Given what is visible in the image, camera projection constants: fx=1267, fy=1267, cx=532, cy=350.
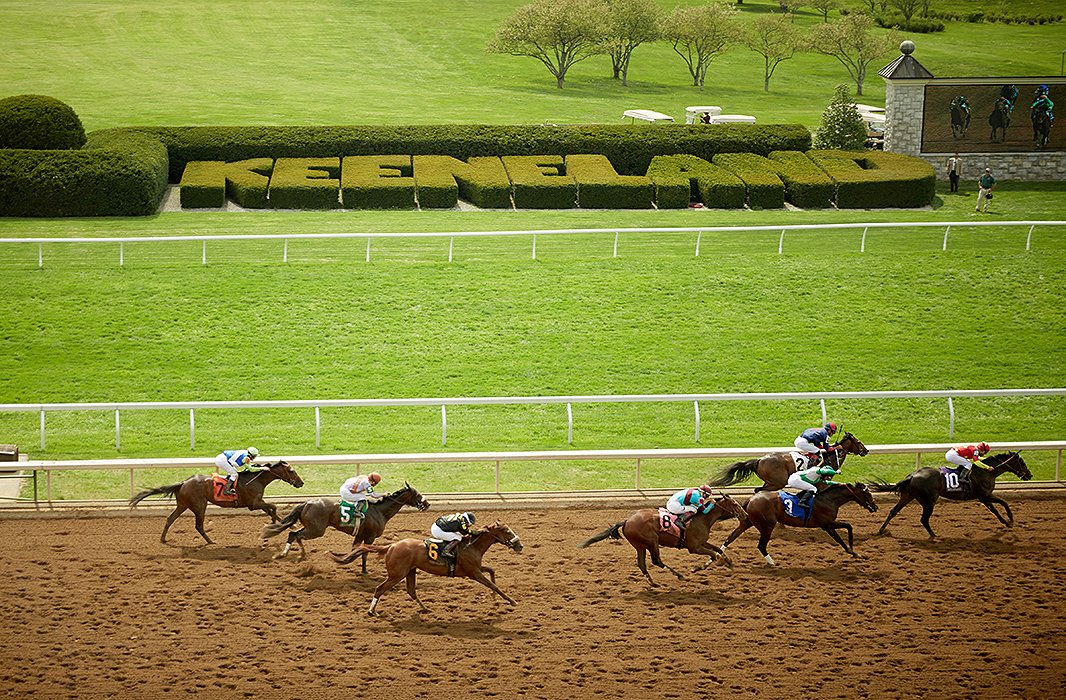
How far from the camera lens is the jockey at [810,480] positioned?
1102cm

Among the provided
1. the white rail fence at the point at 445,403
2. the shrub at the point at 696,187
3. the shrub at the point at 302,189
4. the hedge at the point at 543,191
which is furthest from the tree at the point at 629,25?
the white rail fence at the point at 445,403

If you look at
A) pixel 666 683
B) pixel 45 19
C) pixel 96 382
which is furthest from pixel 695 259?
pixel 45 19

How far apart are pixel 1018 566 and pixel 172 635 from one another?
23.3 feet

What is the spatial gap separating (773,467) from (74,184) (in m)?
14.5

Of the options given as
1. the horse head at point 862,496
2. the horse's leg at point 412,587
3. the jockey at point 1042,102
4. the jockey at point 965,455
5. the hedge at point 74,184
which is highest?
the jockey at point 1042,102

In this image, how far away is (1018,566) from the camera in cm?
1102

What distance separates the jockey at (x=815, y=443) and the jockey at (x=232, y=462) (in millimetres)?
4959

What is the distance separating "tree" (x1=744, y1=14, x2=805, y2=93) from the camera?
42.3 metres

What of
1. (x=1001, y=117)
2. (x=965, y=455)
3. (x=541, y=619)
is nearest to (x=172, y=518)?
(x=541, y=619)

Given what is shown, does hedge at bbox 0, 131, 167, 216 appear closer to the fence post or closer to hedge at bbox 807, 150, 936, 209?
the fence post

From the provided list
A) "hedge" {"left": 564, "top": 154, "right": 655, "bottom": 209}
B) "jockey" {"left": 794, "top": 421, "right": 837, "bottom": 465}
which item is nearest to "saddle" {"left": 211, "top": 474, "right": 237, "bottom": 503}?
"jockey" {"left": 794, "top": 421, "right": 837, "bottom": 465}

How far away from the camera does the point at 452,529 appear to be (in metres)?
9.87

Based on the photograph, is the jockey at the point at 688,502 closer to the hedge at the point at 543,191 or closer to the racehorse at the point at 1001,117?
the hedge at the point at 543,191

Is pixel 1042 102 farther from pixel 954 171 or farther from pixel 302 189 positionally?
pixel 302 189
